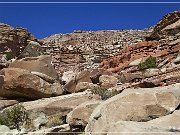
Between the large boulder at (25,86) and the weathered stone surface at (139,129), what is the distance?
11.4m

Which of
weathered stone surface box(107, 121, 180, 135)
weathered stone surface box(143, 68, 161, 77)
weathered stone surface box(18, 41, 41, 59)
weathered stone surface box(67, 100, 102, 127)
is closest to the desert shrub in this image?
weathered stone surface box(67, 100, 102, 127)

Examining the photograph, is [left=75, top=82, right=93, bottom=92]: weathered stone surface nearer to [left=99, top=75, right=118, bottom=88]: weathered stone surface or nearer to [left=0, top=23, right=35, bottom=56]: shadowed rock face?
[left=99, top=75, right=118, bottom=88]: weathered stone surface

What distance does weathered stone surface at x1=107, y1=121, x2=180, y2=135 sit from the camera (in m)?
9.73

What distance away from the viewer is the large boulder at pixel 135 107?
38.7 ft

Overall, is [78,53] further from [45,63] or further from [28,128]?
[28,128]

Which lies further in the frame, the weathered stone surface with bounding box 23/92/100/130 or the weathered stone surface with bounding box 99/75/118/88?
the weathered stone surface with bounding box 99/75/118/88

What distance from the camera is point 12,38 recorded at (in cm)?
6394

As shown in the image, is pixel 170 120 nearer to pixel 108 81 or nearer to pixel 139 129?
pixel 139 129

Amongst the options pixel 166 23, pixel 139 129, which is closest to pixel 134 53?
pixel 166 23

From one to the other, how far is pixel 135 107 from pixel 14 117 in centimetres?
735

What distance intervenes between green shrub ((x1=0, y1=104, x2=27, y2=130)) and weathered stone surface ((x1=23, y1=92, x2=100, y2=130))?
0.37 metres

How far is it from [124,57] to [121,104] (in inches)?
1374

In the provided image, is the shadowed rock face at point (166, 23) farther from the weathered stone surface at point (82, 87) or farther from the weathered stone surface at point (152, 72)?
the weathered stone surface at point (82, 87)

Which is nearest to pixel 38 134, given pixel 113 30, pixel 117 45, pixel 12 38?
pixel 12 38
